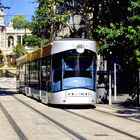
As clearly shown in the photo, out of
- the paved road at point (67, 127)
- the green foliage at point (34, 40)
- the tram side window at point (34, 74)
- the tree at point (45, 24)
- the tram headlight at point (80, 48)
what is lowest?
the paved road at point (67, 127)

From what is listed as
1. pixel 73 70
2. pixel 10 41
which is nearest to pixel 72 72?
pixel 73 70

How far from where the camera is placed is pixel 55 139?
14.1 m

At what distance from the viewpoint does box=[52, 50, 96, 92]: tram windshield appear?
82.4 feet

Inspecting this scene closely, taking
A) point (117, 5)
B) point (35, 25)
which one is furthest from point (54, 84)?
point (35, 25)

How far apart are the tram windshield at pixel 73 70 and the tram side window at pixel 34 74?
17.7 feet

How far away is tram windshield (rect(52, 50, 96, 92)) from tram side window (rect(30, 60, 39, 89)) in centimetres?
540

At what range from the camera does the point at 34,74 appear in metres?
32.3

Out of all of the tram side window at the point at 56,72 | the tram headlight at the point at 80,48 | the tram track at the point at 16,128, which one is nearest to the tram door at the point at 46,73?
the tram side window at the point at 56,72

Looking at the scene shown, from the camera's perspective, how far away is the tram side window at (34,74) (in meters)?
30.8

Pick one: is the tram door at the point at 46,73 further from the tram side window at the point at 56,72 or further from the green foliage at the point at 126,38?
the green foliage at the point at 126,38

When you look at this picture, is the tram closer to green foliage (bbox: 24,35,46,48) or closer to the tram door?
the tram door

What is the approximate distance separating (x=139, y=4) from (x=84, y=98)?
507 cm

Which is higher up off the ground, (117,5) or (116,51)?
(117,5)

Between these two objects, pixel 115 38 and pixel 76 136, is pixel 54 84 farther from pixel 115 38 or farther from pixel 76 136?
pixel 76 136
